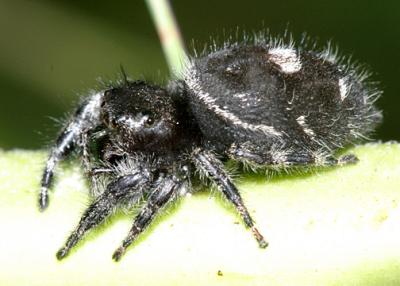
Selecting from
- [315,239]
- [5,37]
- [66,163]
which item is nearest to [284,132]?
[315,239]

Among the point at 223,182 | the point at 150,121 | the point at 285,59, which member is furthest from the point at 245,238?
the point at 285,59

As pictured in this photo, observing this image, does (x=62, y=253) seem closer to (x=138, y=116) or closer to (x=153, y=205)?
(x=153, y=205)

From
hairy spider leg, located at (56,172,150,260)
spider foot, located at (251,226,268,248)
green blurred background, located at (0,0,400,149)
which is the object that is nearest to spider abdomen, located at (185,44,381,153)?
hairy spider leg, located at (56,172,150,260)

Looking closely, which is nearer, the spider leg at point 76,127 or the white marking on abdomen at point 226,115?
the white marking on abdomen at point 226,115

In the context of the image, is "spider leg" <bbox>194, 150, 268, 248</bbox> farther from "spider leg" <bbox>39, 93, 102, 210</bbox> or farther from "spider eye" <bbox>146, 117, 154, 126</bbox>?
"spider leg" <bbox>39, 93, 102, 210</bbox>

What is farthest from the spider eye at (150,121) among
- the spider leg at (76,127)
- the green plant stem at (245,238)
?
the green plant stem at (245,238)

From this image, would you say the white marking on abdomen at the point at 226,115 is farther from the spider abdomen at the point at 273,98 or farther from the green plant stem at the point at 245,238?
the green plant stem at the point at 245,238

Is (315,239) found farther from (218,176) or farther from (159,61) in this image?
(159,61)

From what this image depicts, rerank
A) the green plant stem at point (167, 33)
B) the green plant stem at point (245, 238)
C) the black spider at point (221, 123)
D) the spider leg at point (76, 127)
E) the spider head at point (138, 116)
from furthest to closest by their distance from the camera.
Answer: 1. the green plant stem at point (167, 33)
2. the spider leg at point (76, 127)
3. the spider head at point (138, 116)
4. the black spider at point (221, 123)
5. the green plant stem at point (245, 238)
